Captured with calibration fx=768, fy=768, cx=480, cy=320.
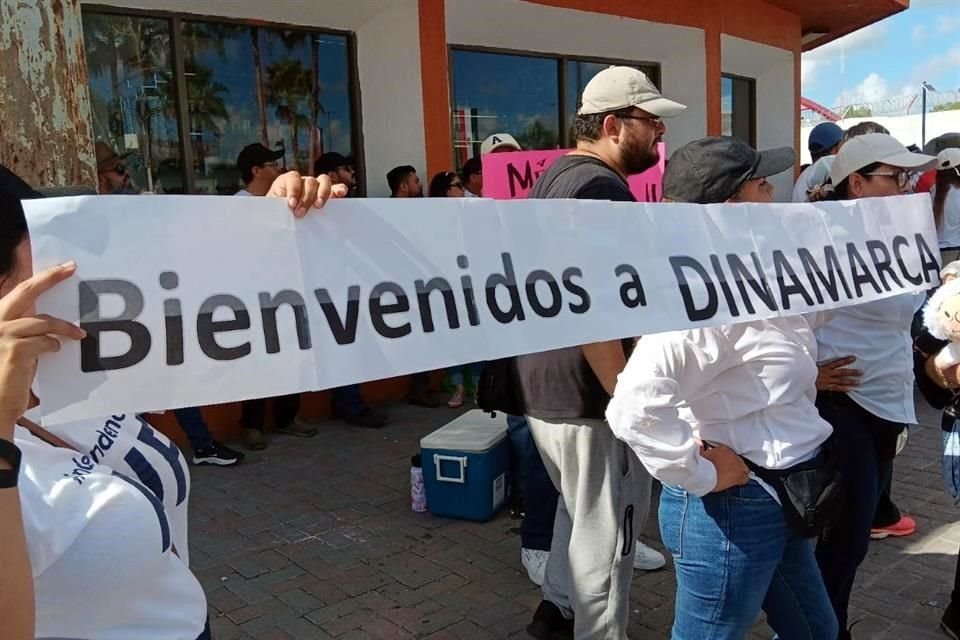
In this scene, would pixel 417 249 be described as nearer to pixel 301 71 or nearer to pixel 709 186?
pixel 709 186

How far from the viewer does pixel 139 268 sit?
4.20 ft

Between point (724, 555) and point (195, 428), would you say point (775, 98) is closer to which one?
point (195, 428)

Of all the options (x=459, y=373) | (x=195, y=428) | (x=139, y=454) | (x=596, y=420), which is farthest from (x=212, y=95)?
(x=139, y=454)

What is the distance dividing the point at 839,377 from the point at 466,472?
203 centimetres

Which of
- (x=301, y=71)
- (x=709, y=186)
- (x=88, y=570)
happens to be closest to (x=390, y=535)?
(x=709, y=186)

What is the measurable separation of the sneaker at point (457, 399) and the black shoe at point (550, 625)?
3.43 meters

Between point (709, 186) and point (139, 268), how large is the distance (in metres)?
1.46

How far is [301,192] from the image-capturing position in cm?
147

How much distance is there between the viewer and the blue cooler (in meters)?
3.97

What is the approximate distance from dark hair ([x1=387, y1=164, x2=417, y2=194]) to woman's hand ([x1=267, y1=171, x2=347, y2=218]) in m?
4.69

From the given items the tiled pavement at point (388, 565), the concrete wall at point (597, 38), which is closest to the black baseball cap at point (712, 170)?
the tiled pavement at point (388, 565)

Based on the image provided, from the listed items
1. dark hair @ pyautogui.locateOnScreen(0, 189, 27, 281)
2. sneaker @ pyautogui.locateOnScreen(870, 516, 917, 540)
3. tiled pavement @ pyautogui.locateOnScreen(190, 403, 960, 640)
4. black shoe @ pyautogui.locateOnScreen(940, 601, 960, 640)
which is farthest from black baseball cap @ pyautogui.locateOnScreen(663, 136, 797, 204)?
sneaker @ pyautogui.locateOnScreen(870, 516, 917, 540)

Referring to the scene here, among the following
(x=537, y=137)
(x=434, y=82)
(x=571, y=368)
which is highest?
(x=434, y=82)

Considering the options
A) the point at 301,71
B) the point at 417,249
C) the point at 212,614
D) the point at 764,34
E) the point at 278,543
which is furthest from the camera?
the point at 764,34
